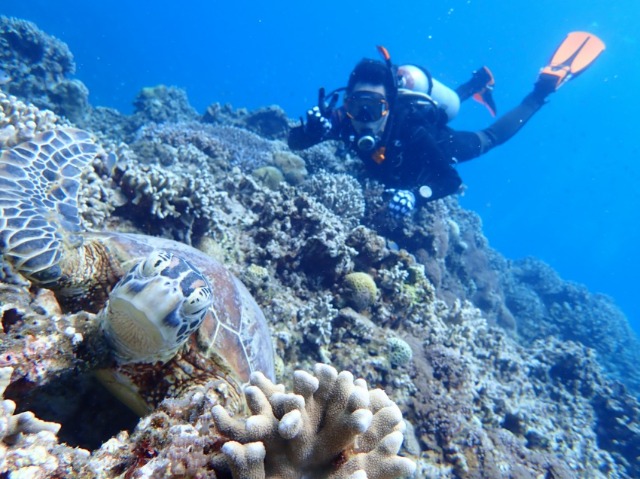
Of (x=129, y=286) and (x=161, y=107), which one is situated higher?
(x=161, y=107)

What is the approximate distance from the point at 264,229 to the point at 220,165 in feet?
8.77

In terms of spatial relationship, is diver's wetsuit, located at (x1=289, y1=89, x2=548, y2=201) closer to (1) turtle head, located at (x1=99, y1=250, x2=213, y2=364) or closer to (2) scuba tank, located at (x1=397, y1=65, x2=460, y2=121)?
(2) scuba tank, located at (x1=397, y1=65, x2=460, y2=121)

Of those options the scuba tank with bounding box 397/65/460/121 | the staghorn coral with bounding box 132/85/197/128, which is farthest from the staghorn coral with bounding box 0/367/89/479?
the staghorn coral with bounding box 132/85/197/128

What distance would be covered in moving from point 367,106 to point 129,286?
5.42 meters

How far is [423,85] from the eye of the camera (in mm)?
8062

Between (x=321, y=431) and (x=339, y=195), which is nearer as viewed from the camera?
(x=321, y=431)

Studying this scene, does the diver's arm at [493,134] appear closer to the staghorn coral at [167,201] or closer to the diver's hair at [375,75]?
the diver's hair at [375,75]

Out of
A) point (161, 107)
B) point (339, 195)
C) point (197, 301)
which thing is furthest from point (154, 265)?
point (161, 107)

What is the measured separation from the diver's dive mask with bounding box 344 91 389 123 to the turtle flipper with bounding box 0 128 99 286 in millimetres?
4439

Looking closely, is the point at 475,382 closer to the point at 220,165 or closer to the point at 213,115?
the point at 220,165

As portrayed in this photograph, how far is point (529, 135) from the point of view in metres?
102

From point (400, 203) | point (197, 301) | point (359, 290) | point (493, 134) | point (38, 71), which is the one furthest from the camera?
point (493, 134)

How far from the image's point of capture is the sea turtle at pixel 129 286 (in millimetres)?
1866

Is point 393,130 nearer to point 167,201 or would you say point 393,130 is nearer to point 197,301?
point 167,201
